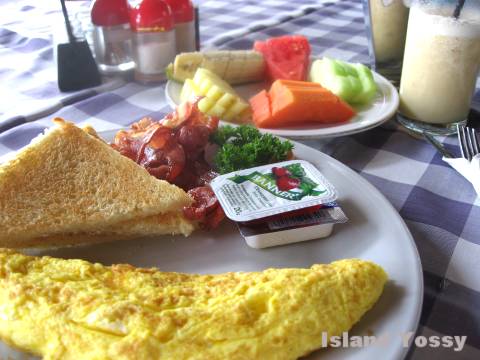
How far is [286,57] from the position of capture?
2.76 m

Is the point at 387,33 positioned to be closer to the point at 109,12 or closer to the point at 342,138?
the point at 342,138

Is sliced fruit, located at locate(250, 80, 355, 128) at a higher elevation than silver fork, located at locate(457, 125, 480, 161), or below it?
higher

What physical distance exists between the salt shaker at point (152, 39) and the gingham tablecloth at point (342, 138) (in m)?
0.12

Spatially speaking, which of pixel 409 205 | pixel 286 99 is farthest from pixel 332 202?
pixel 286 99

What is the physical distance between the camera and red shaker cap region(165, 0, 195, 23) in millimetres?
2855

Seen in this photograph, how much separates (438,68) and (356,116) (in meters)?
0.43

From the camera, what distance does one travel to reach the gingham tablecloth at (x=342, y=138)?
1358 mm

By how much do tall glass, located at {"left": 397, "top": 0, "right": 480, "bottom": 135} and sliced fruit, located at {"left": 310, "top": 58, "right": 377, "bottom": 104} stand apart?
0.18 m

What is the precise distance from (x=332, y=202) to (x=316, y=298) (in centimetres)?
55

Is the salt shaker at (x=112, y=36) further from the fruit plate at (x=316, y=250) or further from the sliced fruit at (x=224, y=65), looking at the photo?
the fruit plate at (x=316, y=250)

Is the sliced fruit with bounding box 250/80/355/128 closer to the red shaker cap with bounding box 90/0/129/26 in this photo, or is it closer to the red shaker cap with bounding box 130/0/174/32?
the red shaker cap with bounding box 130/0/174/32

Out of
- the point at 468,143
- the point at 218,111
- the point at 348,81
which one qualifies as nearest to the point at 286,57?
the point at 348,81

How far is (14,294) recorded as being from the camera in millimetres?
1046

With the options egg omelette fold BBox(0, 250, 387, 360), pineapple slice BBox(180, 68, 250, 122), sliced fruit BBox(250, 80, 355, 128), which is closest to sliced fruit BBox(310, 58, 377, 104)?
sliced fruit BBox(250, 80, 355, 128)
